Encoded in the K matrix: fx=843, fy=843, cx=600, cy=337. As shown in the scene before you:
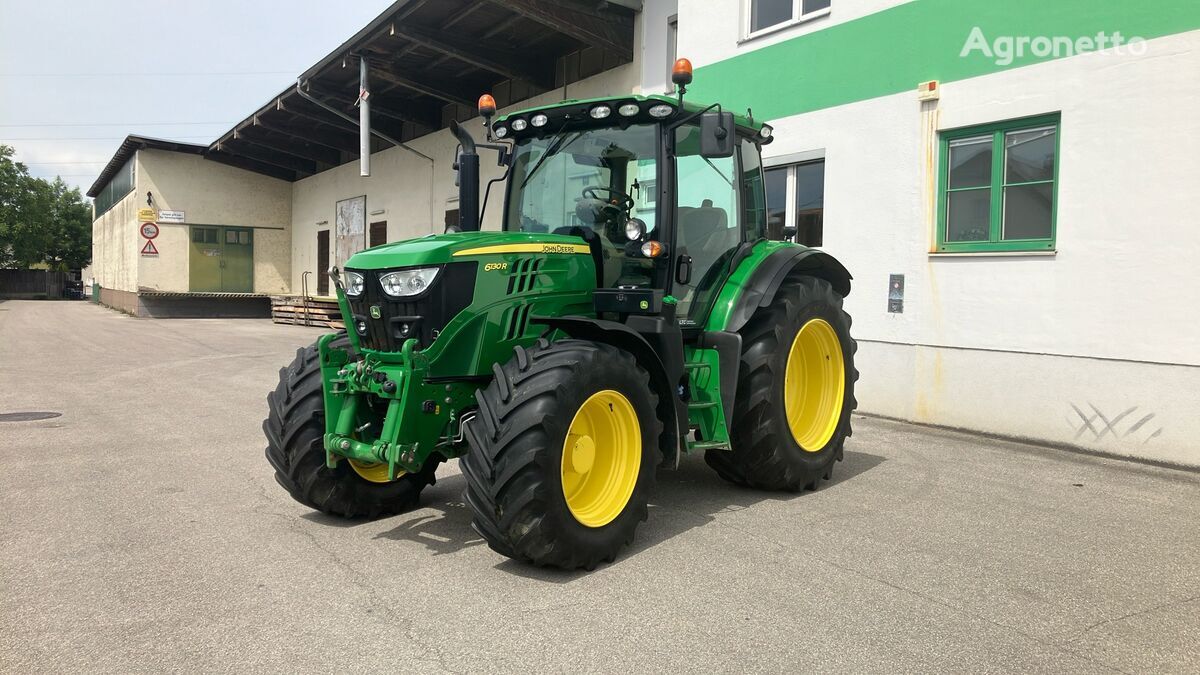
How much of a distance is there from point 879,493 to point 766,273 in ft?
5.58

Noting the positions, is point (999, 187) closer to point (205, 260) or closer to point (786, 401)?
point (786, 401)

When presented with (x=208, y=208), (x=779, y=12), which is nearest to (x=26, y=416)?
(x=779, y=12)

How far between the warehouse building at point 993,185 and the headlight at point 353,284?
3674mm

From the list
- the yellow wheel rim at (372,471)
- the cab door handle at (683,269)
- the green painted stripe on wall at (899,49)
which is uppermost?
the green painted stripe on wall at (899,49)

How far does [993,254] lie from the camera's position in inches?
312

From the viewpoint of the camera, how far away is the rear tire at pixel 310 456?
4.71 m

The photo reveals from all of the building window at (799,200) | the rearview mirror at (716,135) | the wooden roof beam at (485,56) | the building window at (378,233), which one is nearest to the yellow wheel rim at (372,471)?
the rearview mirror at (716,135)

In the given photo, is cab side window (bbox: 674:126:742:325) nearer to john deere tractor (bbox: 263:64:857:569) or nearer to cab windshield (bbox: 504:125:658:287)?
john deere tractor (bbox: 263:64:857:569)

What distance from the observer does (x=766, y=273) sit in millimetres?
5695

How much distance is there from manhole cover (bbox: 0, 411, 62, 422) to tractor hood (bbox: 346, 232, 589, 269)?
5.90 meters

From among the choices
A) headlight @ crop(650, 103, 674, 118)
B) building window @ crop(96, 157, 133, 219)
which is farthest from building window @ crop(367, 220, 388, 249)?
headlight @ crop(650, 103, 674, 118)

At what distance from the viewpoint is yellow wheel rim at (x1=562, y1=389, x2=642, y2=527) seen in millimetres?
4277

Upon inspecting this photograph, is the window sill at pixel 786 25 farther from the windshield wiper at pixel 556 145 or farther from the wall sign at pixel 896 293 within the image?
the windshield wiper at pixel 556 145

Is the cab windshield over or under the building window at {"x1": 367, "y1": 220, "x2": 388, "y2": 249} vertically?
under
